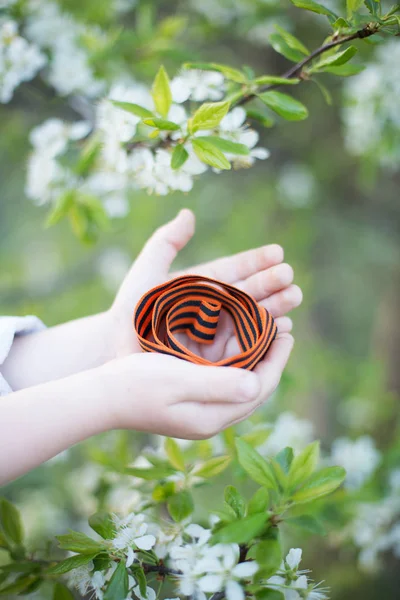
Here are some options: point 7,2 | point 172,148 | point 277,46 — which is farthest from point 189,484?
point 7,2

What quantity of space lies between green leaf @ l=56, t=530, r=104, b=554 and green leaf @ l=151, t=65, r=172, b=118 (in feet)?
2.66

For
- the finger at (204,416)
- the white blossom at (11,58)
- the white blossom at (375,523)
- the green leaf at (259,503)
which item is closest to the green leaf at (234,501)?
the green leaf at (259,503)

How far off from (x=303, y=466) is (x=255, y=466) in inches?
4.8

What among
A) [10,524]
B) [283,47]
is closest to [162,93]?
[283,47]

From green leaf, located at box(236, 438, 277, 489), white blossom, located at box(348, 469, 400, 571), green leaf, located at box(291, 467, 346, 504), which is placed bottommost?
white blossom, located at box(348, 469, 400, 571)

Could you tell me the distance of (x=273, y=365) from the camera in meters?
0.90

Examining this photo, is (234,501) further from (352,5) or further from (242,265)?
(352,5)

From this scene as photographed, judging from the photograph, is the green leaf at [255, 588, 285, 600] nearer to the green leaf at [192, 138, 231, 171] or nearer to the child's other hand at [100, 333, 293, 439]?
the child's other hand at [100, 333, 293, 439]

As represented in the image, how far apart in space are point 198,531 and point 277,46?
98 centimetres

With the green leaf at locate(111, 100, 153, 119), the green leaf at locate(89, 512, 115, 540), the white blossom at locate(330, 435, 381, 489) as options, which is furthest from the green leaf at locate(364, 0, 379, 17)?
the white blossom at locate(330, 435, 381, 489)

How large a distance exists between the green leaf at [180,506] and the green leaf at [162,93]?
0.78 meters

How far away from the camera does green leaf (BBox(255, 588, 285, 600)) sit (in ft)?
2.42

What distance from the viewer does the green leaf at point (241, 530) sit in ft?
2.33

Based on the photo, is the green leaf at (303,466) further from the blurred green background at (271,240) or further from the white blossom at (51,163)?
the white blossom at (51,163)
